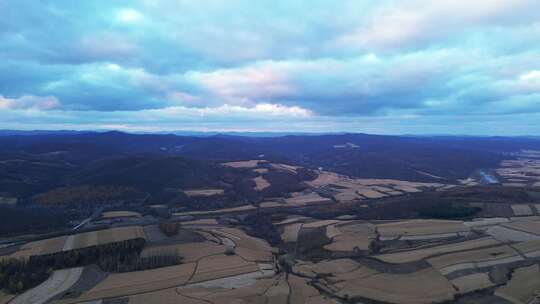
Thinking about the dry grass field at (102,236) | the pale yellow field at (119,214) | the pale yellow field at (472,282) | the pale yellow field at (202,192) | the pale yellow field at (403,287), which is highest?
the pale yellow field at (472,282)

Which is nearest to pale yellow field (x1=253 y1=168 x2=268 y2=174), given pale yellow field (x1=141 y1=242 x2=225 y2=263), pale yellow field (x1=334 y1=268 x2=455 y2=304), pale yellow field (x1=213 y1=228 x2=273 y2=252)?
pale yellow field (x1=213 y1=228 x2=273 y2=252)

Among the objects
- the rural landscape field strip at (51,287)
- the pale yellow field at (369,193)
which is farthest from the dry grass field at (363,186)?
the rural landscape field strip at (51,287)

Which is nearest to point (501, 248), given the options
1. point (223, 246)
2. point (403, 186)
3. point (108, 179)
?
point (223, 246)

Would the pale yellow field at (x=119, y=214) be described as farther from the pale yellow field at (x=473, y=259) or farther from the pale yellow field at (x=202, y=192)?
the pale yellow field at (x=473, y=259)

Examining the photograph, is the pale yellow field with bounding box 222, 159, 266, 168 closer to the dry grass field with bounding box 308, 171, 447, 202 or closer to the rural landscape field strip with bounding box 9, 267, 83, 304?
the dry grass field with bounding box 308, 171, 447, 202

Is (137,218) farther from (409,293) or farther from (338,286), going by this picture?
(409,293)

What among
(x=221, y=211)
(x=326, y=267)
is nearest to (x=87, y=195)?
(x=221, y=211)

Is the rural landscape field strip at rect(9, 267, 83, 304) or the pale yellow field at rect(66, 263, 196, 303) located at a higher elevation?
the pale yellow field at rect(66, 263, 196, 303)
